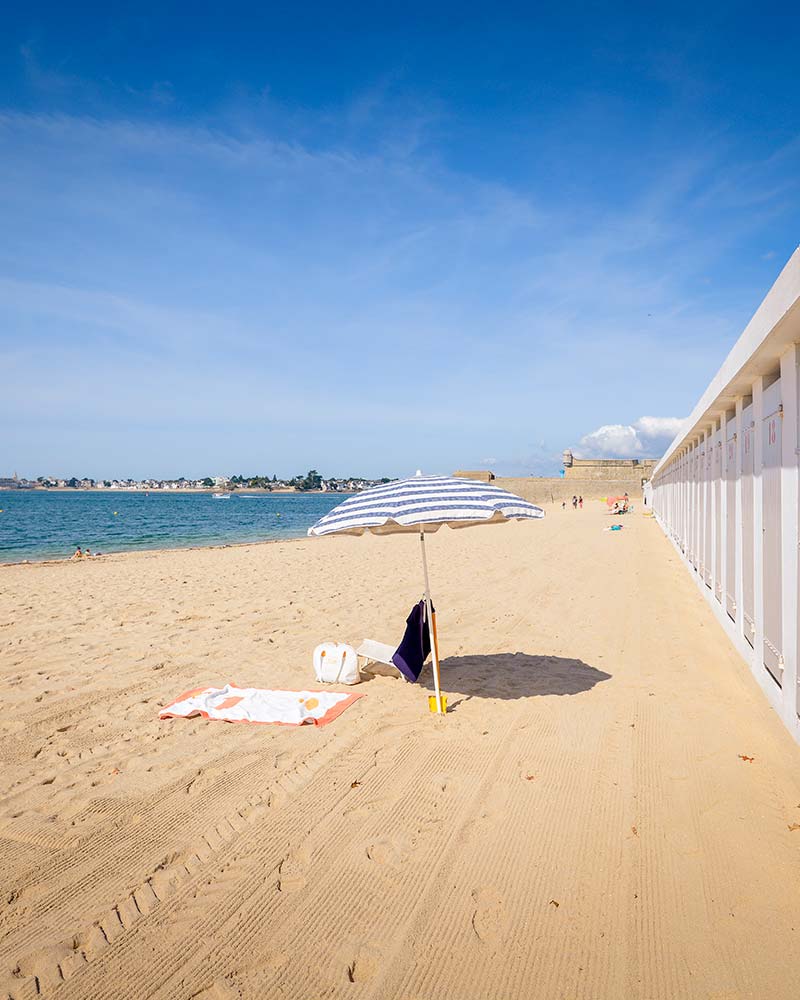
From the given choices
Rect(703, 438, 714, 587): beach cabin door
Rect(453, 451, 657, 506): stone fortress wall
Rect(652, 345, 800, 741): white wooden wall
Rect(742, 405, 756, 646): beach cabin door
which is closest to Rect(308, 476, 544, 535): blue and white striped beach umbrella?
Rect(652, 345, 800, 741): white wooden wall

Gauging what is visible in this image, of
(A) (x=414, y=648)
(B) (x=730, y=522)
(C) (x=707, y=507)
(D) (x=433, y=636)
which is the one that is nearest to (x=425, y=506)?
(D) (x=433, y=636)

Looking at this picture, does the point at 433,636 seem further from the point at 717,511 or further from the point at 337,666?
the point at 717,511

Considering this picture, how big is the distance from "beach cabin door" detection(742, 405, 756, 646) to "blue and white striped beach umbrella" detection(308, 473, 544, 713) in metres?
2.66

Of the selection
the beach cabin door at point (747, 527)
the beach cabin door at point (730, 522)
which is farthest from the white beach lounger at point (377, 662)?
the beach cabin door at point (730, 522)

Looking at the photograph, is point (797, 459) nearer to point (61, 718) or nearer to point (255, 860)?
point (255, 860)

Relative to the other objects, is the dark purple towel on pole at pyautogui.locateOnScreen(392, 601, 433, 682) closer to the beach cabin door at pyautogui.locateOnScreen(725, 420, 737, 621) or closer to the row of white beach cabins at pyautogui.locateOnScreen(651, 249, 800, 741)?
the row of white beach cabins at pyautogui.locateOnScreen(651, 249, 800, 741)

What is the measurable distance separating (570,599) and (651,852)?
719 centimetres

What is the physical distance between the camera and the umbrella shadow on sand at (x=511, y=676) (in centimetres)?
568

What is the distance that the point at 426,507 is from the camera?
452 centimetres

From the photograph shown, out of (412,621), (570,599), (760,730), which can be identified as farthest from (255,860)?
(570,599)

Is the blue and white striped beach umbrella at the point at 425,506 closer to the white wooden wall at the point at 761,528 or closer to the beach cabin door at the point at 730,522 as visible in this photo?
the white wooden wall at the point at 761,528

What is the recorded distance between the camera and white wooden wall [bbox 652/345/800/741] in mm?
4461

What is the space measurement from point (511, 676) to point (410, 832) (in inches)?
114

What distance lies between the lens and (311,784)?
399 cm
